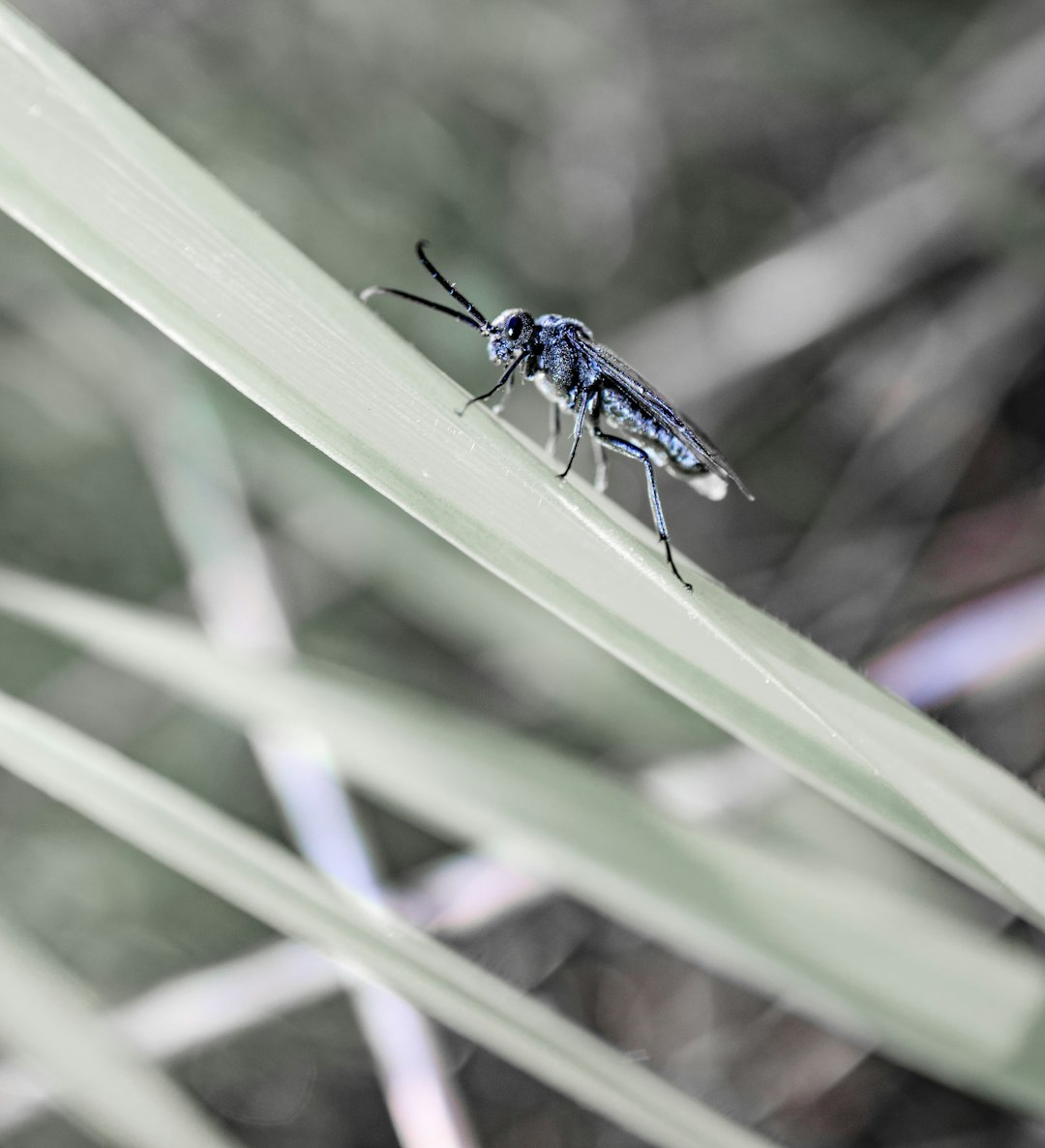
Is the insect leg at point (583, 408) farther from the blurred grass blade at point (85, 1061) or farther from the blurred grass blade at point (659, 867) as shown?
the blurred grass blade at point (85, 1061)

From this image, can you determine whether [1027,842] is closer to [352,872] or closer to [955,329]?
[352,872]

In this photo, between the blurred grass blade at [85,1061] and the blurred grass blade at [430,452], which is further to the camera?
the blurred grass blade at [85,1061]

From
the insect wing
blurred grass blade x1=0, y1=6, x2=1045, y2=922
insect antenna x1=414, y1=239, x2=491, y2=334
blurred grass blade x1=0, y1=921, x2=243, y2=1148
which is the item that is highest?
insect antenna x1=414, y1=239, x2=491, y2=334

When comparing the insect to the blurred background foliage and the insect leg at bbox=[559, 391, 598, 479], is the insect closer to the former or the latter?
the insect leg at bbox=[559, 391, 598, 479]

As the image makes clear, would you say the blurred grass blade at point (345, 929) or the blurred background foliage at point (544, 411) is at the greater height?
the blurred background foliage at point (544, 411)

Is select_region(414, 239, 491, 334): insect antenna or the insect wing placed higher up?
select_region(414, 239, 491, 334): insect antenna

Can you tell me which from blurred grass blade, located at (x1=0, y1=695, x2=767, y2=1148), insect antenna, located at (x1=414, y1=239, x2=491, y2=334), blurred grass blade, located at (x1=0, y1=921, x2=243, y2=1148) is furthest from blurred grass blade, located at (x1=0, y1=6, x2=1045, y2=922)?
blurred grass blade, located at (x1=0, y1=921, x2=243, y2=1148)

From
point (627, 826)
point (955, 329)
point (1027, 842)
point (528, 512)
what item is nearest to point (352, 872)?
point (627, 826)

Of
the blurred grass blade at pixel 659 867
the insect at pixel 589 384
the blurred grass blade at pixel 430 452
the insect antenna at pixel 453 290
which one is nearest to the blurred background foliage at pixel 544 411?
the insect at pixel 589 384
